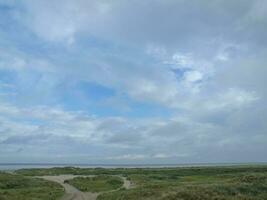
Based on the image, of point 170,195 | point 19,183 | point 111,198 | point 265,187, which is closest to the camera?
point 170,195

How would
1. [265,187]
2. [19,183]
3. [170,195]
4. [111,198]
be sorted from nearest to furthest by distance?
[170,195], [111,198], [265,187], [19,183]

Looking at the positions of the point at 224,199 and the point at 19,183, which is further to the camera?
the point at 19,183

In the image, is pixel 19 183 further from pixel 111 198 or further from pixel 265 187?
pixel 265 187

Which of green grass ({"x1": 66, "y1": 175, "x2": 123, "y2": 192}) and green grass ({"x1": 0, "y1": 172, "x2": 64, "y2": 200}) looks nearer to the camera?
green grass ({"x1": 0, "y1": 172, "x2": 64, "y2": 200})

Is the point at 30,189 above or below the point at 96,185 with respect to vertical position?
below

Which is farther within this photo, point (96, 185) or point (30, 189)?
point (96, 185)

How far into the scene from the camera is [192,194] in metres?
44.2

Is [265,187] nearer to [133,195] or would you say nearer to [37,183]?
[133,195]

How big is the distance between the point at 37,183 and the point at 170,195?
37364 millimetres

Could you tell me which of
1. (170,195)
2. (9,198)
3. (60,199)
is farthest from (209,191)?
(9,198)

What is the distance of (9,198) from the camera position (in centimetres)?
4728

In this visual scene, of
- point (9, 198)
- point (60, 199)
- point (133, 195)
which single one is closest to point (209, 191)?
point (133, 195)

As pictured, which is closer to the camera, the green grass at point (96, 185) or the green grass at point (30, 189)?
the green grass at point (30, 189)

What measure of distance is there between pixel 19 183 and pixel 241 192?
1680 inches
